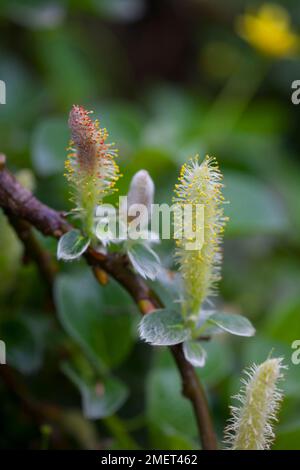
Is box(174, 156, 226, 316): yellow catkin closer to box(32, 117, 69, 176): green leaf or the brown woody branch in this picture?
the brown woody branch

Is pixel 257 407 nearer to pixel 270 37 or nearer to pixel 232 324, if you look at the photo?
pixel 232 324

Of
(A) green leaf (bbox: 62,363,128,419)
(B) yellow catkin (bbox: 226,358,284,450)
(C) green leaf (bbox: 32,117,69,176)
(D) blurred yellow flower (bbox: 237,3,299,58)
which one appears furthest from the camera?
(D) blurred yellow flower (bbox: 237,3,299,58)

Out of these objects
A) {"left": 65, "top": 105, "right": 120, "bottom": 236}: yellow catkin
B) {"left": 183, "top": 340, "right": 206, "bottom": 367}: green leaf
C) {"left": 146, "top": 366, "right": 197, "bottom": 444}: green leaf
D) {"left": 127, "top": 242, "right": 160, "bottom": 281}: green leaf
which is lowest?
{"left": 146, "top": 366, "right": 197, "bottom": 444}: green leaf

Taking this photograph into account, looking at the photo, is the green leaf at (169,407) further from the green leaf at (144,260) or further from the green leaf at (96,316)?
the green leaf at (144,260)

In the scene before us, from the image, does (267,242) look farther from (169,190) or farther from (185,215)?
(185,215)

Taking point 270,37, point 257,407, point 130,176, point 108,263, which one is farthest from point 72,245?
point 270,37

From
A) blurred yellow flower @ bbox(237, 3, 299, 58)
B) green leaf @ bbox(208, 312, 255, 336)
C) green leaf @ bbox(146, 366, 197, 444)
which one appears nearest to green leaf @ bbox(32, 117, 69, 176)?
green leaf @ bbox(146, 366, 197, 444)
